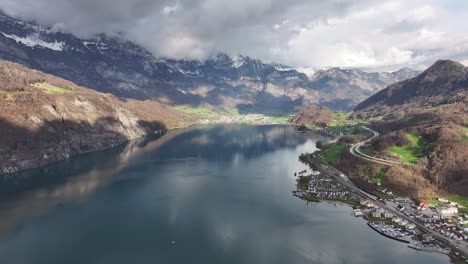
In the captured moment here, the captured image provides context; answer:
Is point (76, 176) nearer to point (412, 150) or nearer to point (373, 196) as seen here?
point (373, 196)

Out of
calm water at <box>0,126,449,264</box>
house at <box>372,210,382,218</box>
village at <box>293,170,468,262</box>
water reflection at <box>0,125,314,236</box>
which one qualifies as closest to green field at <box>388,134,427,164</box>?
village at <box>293,170,468,262</box>

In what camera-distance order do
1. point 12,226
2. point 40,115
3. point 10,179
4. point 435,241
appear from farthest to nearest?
point 40,115 < point 10,179 < point 12,226 < point 435,241

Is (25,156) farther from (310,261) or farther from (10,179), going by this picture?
(310,261)

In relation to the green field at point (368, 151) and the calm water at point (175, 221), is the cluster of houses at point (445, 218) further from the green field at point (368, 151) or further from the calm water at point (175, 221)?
the green field at point (368, 151)

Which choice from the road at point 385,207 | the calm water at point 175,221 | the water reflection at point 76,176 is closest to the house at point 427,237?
the road at point 385,207

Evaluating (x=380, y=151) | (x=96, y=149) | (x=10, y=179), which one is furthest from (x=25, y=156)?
(x=380, y=151)
